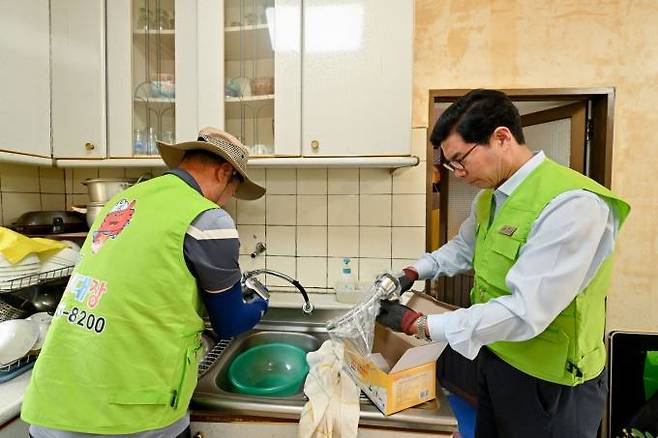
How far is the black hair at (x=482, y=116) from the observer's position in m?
0.85

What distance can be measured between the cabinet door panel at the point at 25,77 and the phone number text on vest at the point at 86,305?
0.88 meters

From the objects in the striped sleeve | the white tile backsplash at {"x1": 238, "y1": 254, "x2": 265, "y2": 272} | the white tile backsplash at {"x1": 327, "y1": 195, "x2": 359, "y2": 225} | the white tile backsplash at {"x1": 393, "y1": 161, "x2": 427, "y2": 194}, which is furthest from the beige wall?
the striped sleeve

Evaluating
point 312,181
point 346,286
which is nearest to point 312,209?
point 312,181

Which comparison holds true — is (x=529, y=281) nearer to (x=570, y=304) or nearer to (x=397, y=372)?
(x=570, y=304)

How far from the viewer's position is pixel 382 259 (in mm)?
1611

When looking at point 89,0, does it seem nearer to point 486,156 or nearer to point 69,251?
point 69,251

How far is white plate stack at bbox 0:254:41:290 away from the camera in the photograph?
41.3 inches

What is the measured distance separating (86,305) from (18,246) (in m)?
0.66

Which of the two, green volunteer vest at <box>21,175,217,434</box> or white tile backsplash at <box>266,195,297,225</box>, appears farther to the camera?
Result: white tile backsplash at <box>266,195,297,225</box>

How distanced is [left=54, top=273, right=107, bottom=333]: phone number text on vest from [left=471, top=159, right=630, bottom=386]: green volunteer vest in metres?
0.97

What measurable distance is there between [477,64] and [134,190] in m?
1.56

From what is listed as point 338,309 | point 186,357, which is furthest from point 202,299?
point 338,309

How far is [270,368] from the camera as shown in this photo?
118cm

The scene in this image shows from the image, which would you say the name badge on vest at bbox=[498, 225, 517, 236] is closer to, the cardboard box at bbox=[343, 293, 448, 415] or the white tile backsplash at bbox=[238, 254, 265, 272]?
the cardboard box at bbox=[343, 293, 448, 415]
